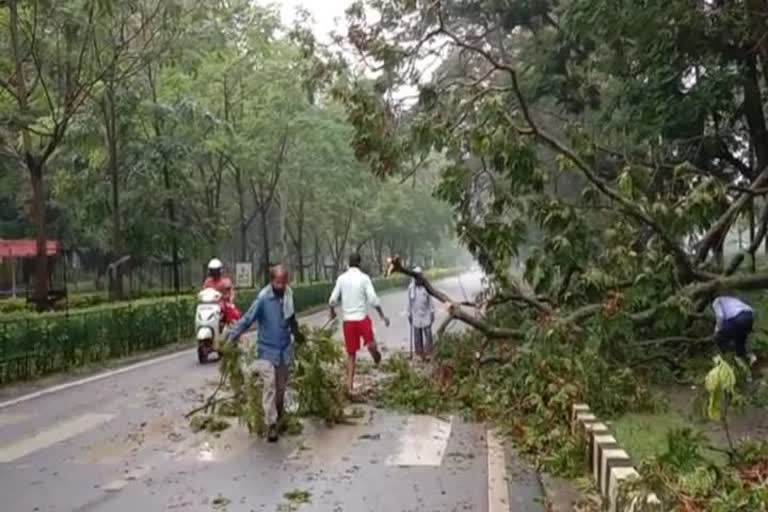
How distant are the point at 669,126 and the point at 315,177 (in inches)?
922

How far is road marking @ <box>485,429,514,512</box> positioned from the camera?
7.21 metres

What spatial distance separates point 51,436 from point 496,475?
507 centimetres

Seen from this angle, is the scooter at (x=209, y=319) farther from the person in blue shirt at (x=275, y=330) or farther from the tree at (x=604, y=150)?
the person in blue shirt at (x=275, y=330)

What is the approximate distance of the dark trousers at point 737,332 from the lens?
11531mm

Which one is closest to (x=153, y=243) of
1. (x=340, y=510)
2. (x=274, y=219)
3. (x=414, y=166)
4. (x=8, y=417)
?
(x=414, y=166)

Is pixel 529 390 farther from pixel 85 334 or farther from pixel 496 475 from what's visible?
pixel 85 334

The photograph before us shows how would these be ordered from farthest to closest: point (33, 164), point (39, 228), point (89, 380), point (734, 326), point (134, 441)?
point (39, 228), point (33, 164), point (89, 380), point (734, 326), point (134, 441)

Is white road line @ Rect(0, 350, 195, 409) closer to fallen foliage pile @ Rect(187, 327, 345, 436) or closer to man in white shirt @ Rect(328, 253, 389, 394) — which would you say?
fallen foliage pile @ Rect(187, 327, 345, 436)

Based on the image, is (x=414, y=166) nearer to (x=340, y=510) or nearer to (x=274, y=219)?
(x=340, y=510)

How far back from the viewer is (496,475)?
324 inches

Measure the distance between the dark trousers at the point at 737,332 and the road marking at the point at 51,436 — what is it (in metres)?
7.74

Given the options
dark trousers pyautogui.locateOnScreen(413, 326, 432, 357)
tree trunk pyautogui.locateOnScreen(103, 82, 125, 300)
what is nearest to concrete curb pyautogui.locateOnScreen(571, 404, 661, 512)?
dark trousers pyautogui.locateOnScreen(413, 326, 432, 357)

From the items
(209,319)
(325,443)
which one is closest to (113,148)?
(209,319)

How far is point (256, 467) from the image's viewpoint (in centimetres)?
850
